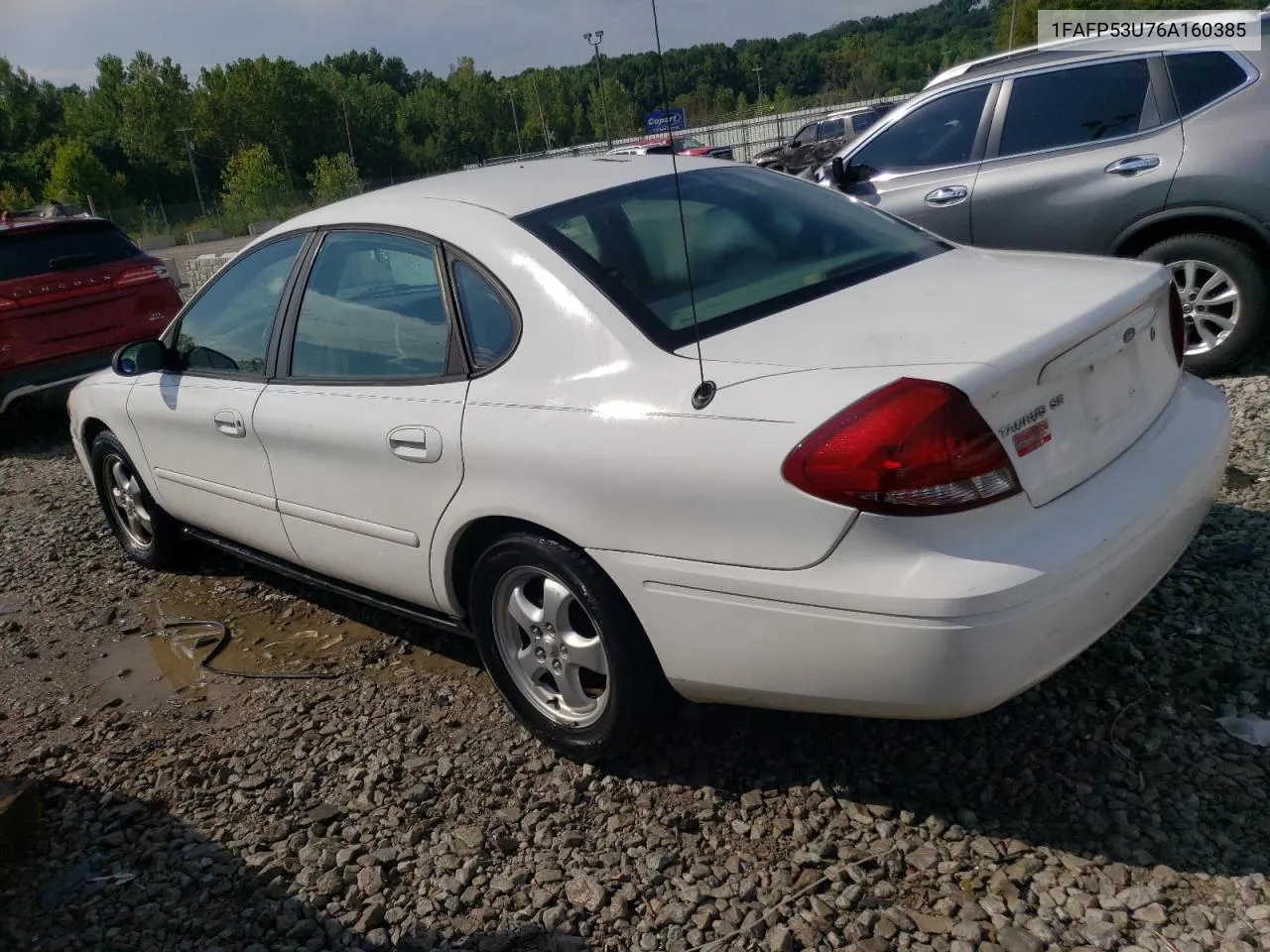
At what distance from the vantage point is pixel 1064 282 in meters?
2.68

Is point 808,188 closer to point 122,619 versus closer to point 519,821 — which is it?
point 519,821

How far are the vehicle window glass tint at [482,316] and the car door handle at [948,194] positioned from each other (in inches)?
153

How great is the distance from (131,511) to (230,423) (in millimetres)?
1604

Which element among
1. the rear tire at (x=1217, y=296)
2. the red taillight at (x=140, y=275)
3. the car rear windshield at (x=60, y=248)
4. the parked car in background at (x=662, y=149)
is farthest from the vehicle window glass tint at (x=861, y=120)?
the rear tire at (x=1217, y=296)

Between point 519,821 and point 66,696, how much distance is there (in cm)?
219

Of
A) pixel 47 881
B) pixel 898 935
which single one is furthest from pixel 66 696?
pixel 898 935

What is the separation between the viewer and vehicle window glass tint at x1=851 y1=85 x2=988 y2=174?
6133 mm

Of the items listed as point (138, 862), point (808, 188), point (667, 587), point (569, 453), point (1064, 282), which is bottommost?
point (138, 862)

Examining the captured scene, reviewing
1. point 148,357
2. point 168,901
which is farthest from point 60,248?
point 168,901

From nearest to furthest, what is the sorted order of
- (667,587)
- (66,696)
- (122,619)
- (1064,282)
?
(667,587) < (1064,282) < (66,696) < (122,619)

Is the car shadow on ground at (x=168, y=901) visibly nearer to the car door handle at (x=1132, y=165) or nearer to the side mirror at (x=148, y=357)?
the side mirror at (x=148, y=357)

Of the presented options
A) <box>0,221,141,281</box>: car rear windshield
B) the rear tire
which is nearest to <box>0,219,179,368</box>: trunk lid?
<box>0,221,141,281</box>: car rear windshield

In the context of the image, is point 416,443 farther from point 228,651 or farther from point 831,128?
point 831,128

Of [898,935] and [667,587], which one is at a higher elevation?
[667,587]
